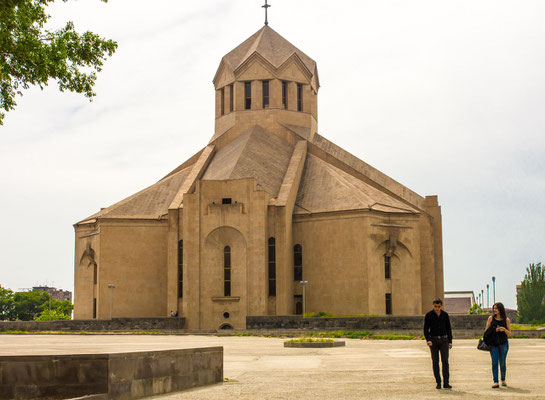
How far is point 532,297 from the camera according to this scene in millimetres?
73812

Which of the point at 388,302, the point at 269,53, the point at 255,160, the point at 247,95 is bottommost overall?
the point at 388,302

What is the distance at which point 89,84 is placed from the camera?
16000 millimetres

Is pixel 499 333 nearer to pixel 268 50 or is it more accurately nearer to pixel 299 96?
pixel 299 96

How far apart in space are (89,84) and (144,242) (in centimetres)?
3614

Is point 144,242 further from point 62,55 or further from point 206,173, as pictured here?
point 62,55

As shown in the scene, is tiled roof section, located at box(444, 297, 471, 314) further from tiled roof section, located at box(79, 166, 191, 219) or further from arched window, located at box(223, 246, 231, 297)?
arched window, located at box(223, 246, 231, 297)

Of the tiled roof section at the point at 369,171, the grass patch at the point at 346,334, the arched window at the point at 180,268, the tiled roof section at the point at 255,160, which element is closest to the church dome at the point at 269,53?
the tiled roof section at the point at 255,160

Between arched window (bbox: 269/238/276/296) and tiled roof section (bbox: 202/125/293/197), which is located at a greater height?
tiled roof section (bbox: 202/125/293/197)

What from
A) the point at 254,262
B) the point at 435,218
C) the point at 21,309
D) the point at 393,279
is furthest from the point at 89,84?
the point at 21,309

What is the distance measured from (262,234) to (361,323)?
11872 millimetres

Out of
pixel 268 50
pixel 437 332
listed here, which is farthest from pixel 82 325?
pixel 437 332

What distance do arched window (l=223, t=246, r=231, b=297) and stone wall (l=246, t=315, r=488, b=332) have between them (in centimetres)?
863

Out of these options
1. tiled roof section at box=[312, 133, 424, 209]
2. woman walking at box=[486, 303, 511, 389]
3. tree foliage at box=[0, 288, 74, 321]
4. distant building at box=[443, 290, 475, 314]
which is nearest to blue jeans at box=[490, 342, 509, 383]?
woman walking at box=[486, 303, 511, 389]

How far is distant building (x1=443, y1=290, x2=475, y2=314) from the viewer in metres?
102
